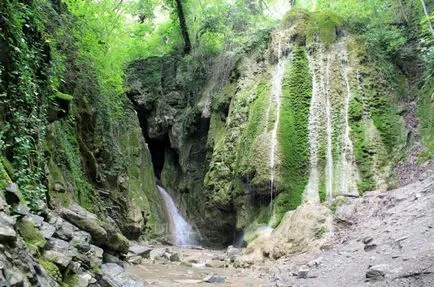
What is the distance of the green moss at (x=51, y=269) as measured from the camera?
4.55 metres

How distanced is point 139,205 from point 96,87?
19.3 feet

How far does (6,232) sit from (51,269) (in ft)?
4.01

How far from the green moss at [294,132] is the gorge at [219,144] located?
0.19ft

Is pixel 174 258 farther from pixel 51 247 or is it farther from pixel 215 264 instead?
pixel 51 247

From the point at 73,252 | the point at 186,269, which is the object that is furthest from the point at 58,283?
the point at 186,269

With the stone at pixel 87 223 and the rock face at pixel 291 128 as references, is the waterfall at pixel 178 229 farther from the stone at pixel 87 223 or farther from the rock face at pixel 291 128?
the stone at pixel 87 223

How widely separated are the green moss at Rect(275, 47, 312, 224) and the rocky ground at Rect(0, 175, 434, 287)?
280 centimetres

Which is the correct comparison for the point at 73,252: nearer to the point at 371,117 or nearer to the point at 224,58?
the point at 371,117

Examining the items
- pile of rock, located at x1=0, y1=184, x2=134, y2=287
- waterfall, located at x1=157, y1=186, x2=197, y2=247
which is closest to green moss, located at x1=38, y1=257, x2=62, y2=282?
pile of rock, located at x1=0, y1=184, x2=134, y2=287

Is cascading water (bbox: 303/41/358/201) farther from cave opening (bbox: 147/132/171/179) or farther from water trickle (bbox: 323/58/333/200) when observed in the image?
cave opening (bbox: 147/132/171/179)

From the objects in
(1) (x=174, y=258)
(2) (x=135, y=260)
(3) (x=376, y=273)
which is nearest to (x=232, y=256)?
(1) (x=174, y=258)

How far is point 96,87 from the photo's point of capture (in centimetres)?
1373

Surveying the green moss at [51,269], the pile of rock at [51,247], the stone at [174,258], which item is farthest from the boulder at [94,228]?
the stone at [174,258]

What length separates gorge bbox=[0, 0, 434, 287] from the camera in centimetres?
Answer: 667
